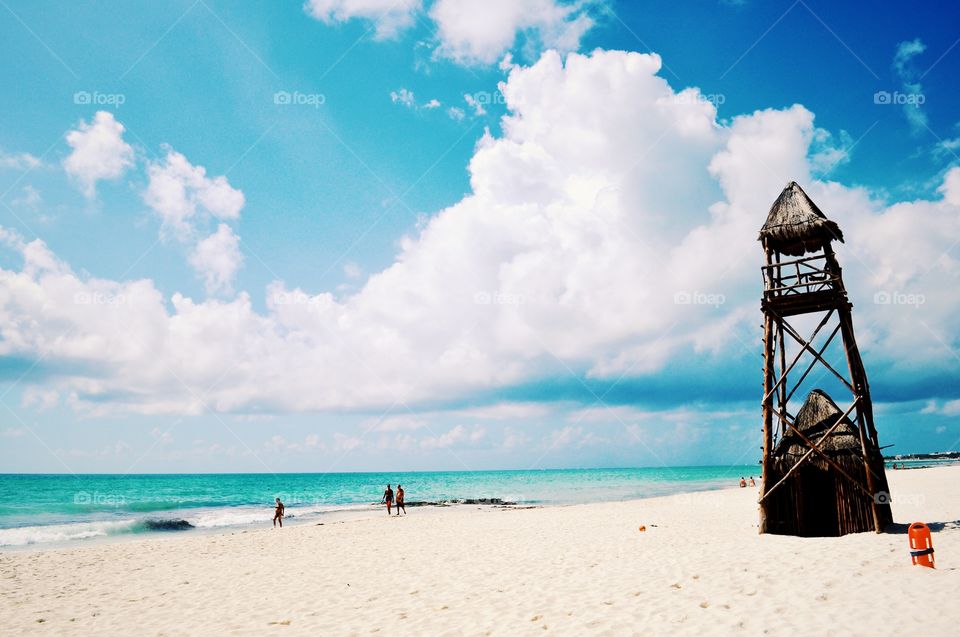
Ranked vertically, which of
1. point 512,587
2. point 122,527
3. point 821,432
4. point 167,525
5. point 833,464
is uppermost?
point 821,432

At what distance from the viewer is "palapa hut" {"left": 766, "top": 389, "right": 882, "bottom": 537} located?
13781 millimetres

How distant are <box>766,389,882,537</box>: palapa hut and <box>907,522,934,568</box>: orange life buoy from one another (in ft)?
12.4

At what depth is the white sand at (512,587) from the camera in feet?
25.3

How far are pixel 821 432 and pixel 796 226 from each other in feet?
20.4

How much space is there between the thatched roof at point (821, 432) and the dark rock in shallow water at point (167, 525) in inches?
1227

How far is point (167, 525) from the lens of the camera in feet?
102

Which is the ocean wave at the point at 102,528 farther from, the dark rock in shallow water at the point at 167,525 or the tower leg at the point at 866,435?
the tower leg at the point at 866,435

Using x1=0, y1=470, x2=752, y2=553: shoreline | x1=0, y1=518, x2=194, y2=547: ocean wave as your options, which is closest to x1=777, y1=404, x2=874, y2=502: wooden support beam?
x1=0, y1=470, x2=752, y2=553: shoreline

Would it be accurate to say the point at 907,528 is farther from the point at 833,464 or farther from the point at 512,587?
the point at 512,587

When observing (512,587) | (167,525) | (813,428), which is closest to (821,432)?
(813,428)

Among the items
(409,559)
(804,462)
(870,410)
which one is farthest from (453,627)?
(870,410)

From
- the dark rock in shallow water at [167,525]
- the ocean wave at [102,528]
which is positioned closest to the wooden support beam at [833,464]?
the ocean wave at [102,528]

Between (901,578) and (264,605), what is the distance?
11712mm

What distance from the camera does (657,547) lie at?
14180 millimetres
